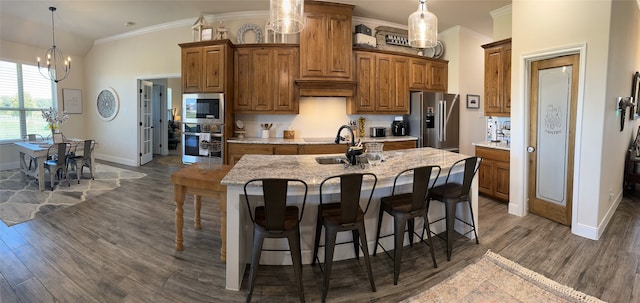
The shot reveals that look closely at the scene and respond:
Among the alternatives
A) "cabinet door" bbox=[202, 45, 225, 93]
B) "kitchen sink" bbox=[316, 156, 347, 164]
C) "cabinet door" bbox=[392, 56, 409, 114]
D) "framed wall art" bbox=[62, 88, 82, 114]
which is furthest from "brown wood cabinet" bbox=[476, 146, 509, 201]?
"framed wall art" bbox=[62, 88, 82, 114]

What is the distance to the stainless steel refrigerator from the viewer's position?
5.14 meters

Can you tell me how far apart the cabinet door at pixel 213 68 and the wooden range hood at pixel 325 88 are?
119 cm

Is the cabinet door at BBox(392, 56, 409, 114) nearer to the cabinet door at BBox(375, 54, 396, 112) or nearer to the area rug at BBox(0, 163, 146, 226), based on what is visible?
the cabinet door at BBox(375, 54, 396, 112)

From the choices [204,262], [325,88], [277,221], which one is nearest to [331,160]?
[277,221]

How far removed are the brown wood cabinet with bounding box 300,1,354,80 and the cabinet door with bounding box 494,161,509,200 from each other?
2682 millimetres

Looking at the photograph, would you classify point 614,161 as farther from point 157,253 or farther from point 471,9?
point 157,253

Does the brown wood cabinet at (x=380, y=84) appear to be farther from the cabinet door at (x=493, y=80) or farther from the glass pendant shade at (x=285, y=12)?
the glass pendant shade at (x=285, y=12)

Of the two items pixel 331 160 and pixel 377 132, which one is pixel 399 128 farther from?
pixel 331 160

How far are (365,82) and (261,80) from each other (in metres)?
1.76

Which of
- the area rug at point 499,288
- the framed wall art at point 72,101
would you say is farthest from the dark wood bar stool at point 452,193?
the framed wall art at point 72,101

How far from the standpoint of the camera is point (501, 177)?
3.99 meters

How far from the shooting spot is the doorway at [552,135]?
317 cm

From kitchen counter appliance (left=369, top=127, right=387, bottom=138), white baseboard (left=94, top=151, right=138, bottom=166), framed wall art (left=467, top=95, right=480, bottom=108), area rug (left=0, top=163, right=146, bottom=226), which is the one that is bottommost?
area rug (left=0, top=163, right=146, bottom=226)

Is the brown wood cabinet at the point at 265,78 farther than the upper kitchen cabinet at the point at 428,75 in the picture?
No
